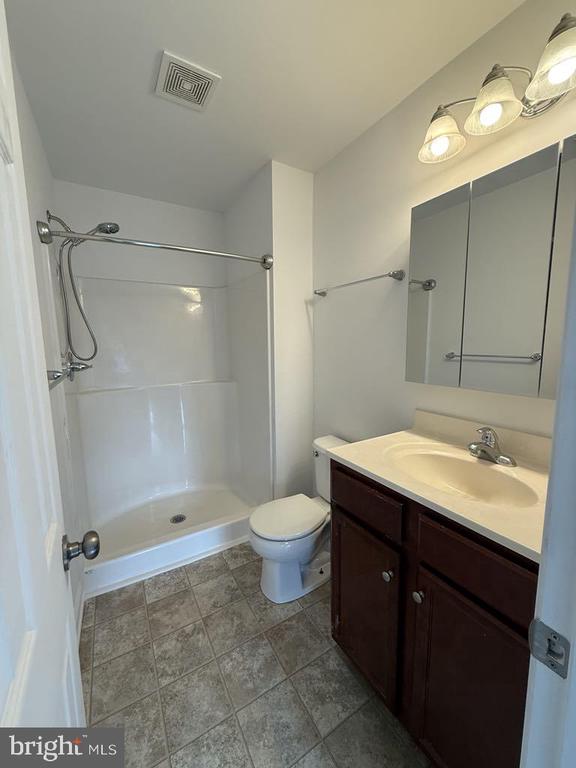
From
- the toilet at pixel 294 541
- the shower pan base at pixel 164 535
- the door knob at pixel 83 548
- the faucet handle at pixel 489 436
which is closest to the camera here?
the door knob at pixel 83 548

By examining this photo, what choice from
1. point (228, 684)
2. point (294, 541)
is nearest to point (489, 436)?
point (294, 541)

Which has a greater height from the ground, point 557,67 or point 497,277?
point 557,67

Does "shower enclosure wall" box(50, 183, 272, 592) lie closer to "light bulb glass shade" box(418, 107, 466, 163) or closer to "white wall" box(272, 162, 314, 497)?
"white wall" box(272, 162, 314, 497)

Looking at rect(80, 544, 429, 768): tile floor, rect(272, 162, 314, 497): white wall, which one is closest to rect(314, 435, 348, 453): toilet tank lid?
rect(272, 162, 314, 497): white wall

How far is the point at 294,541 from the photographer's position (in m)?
1.53

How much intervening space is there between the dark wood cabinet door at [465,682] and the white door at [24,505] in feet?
2.89

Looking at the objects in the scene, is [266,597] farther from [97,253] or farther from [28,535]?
[97,253]

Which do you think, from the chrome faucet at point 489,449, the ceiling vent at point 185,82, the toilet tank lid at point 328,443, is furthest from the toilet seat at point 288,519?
the ceiling vent at point 185,82

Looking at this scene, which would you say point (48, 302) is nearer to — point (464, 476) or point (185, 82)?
point (185, 82)

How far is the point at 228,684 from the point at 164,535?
0.97 metres

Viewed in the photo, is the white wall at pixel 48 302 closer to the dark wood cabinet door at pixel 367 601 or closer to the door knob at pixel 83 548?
the door knob at pixel 83 548

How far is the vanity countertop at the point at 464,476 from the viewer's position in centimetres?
74

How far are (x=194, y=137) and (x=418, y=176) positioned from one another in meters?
1.16

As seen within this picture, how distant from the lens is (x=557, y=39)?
0.83 m
